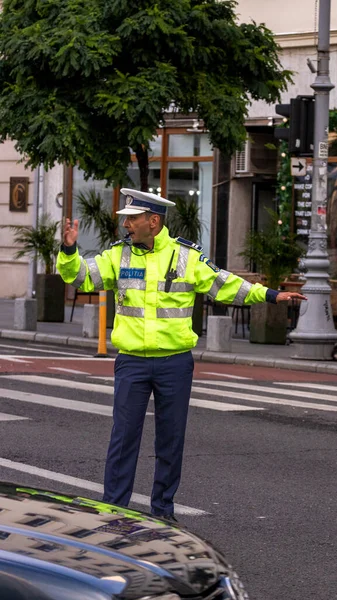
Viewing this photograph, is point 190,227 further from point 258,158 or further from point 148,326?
point 148,326

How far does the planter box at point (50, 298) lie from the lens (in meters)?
24.5

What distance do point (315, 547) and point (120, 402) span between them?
126cm

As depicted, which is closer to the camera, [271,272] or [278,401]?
[278,401]

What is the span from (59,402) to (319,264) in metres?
7.58

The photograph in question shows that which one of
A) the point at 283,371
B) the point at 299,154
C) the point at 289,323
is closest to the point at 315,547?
the point at 283,371

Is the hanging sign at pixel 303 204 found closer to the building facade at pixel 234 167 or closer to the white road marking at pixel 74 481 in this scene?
the building facade at pixel 234 167

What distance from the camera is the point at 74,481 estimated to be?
8.39 meters

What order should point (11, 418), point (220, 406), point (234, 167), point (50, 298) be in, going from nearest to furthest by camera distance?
point (11, 418) < point (220, 406) < point (50, 298) < point (234, 167)

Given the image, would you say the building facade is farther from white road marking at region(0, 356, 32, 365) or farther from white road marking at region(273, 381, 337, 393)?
white road marking at region(273, 381, 337, 393)

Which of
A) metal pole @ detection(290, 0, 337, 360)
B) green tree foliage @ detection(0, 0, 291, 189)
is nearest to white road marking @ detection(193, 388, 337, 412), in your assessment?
metal pole @ detection(290, 0, 337, 360)

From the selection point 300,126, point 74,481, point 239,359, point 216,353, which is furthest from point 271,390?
point 74,481

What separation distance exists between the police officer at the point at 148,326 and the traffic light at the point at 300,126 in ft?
40.0

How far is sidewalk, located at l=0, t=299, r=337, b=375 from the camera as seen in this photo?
59.3 feet

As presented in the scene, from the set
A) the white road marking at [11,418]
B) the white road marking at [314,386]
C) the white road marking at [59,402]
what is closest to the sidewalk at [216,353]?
the white road marking at [314,386]
